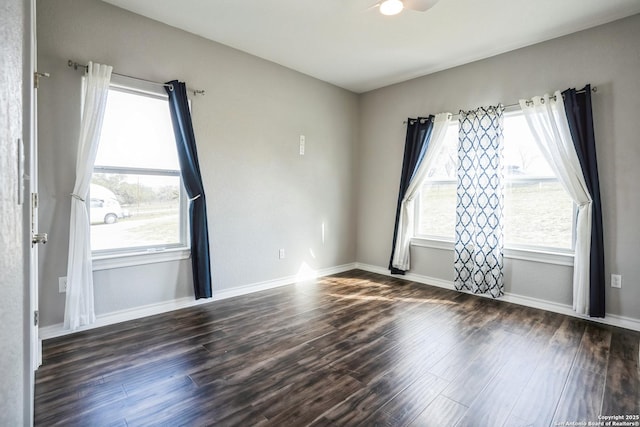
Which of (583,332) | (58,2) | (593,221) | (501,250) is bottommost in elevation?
(583,332)

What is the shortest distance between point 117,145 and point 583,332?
4501 mm

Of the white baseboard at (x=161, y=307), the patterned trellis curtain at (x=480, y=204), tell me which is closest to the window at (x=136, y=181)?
the white baseboard at (x=161, y=307)

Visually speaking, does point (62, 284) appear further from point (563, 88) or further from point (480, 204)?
point (563, 88)

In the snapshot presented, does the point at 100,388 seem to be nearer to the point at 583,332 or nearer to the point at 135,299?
the point at 135,299

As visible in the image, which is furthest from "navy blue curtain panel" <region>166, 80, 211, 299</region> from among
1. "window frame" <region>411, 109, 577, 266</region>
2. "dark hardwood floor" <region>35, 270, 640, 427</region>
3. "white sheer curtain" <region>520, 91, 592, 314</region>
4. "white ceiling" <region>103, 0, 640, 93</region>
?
"white sheer curtain" <region>520, 91, 592, 314</region>

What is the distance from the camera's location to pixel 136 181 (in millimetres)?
3037

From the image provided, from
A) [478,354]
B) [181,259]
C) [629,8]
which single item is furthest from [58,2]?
[629,8]

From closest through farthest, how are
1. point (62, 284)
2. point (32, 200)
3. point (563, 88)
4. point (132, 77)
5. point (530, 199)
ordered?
point (32, 200), point (62, 284), point (132, 77), point (563, 88), point (530, 199)

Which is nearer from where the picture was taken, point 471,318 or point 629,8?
point 629,8

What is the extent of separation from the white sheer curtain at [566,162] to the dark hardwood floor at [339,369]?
421 millimetres

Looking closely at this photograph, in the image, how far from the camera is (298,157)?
14.3 ft

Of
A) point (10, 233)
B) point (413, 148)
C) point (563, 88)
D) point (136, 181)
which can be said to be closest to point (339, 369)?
point (10, 233)

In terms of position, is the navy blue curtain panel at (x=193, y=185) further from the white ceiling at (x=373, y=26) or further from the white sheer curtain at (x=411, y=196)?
the white sheer curtain at (x=411, y=196)

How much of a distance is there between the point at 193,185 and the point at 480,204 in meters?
3.27
